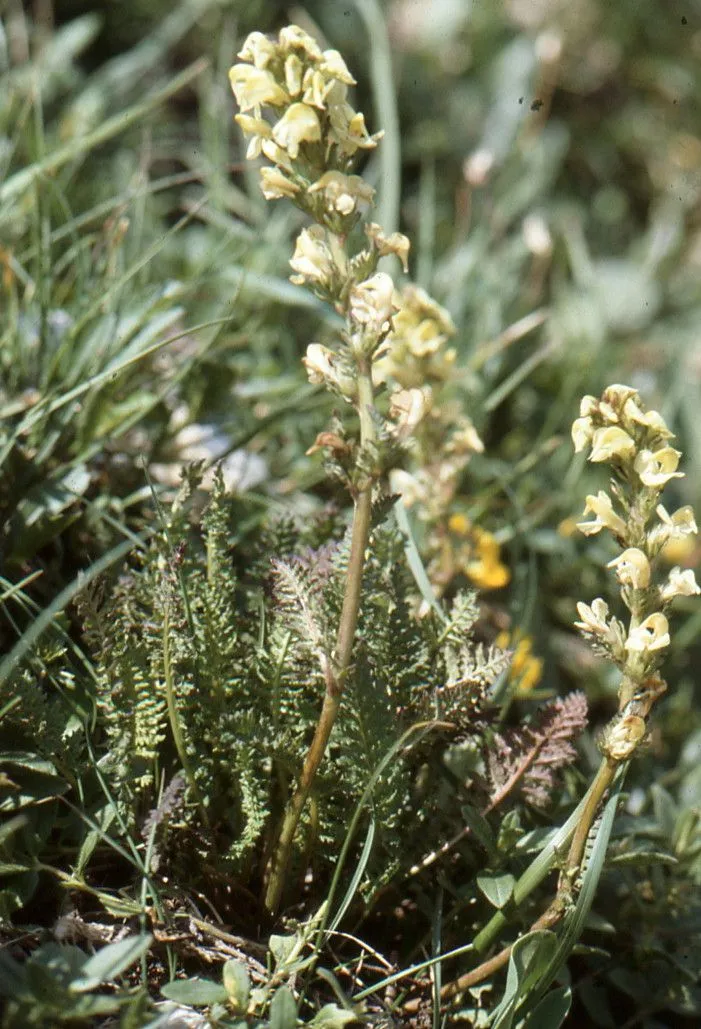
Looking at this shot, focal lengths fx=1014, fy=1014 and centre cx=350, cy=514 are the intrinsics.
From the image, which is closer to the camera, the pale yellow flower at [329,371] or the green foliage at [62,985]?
the green foliage at [62,985]

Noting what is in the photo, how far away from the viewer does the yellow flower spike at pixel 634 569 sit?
1234mm

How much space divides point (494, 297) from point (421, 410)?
1673mm

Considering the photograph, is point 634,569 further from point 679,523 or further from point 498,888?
point 498,888

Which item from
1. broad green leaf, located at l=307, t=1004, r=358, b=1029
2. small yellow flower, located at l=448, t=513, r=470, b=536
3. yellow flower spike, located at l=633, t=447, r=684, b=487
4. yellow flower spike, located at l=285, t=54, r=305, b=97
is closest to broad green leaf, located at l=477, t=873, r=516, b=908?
broad green leaf, located at l=307, t=1004, r=358, b=1029

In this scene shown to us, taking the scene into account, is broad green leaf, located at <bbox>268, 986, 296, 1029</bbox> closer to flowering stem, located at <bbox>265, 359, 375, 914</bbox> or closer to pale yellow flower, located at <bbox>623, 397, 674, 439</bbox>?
→ flowering stem, located at <bbox>265, 359, 375, 914</bbox>

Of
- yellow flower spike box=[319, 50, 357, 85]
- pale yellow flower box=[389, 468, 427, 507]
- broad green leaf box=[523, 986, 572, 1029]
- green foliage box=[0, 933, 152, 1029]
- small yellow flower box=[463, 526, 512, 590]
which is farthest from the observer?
small yellow flower box=[463, 526, 512, 590]

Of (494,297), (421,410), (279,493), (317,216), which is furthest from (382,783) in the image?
(494,297)

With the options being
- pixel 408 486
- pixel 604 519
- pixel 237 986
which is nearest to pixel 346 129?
pixel 604 519

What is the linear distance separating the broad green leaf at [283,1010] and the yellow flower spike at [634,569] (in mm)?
638

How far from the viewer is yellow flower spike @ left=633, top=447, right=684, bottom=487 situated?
1225mm

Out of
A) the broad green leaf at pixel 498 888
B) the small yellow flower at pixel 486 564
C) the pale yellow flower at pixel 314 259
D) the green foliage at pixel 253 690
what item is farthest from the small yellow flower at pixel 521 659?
the pale yellow flower at pixel 314 259

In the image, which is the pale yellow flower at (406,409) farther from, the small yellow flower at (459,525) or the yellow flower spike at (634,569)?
the small yellow flower at (459,525)

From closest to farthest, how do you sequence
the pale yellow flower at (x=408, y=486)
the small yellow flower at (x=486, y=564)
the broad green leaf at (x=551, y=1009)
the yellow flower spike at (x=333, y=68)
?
the yellow flower spike at (x=333, y=68), the broad green leaf at (x=551, y=1009), the pale yellow flower at (x=408, y=486), the small yellow flower at (x=486, y=564)

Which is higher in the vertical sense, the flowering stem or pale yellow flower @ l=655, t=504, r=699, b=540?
the flowering stem
